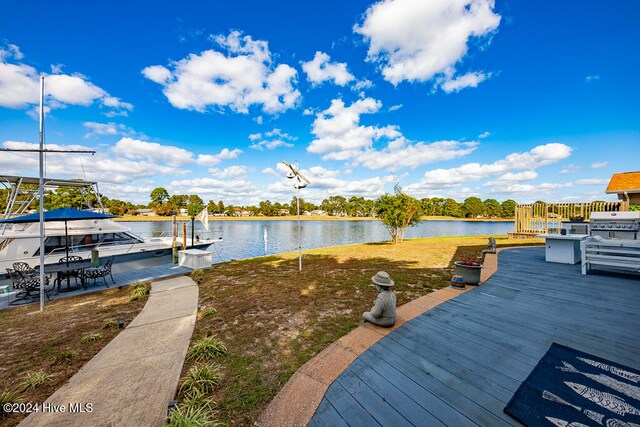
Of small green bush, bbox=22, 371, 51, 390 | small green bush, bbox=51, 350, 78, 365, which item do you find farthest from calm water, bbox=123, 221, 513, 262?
small green bush, bbox=22, 371, 51, 390

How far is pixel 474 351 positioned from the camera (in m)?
3.05

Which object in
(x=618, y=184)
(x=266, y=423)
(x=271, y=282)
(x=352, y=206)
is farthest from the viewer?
(x=352, y=206)

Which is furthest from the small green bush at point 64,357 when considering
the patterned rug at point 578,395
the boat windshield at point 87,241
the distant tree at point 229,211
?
the distant tree at point 229,211

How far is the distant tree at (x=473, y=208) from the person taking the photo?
263ft

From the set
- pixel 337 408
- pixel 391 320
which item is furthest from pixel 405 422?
pixel 391 320

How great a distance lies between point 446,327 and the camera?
3717 mm

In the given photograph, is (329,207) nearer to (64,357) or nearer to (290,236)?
(290,236)

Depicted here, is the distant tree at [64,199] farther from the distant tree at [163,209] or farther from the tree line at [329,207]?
the distant tree at [163,209]

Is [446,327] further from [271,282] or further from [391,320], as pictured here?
[271,282]

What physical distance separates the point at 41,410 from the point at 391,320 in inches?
175

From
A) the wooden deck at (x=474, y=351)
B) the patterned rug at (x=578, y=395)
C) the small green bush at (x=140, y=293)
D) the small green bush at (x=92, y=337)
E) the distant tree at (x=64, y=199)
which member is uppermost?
the distant tree at (x=64, y=199)

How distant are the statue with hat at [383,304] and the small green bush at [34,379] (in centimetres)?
456

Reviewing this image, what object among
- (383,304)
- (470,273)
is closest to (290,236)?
(470,273)

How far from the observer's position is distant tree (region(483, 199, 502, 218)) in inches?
3167
